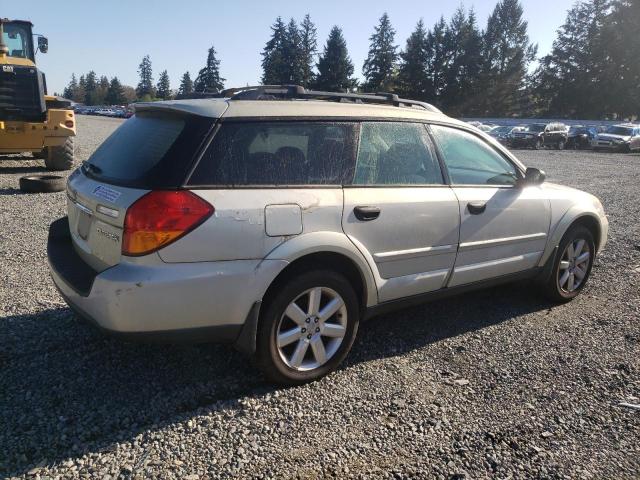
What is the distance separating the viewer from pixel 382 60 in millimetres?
89750

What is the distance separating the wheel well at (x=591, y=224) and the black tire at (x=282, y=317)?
2.65 m

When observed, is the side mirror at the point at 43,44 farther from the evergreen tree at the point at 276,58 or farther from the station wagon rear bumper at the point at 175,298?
Answer: the evergreen tree at the point at 276,58

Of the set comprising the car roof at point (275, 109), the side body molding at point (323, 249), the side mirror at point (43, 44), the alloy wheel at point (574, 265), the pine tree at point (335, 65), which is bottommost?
the alloy wheel at point (574, 265)

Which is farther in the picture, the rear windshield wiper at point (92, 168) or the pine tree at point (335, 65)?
the pine tree at point (335, 65)

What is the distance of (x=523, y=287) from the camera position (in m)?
5.28

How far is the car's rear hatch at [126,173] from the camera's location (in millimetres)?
2889

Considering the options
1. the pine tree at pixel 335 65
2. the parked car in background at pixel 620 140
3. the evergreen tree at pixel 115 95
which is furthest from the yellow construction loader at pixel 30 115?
the evergreen tree at pixel 115 95

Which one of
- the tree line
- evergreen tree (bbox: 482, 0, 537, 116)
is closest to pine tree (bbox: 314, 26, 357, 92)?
the tree line

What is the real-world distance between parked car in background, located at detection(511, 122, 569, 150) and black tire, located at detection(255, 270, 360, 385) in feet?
112

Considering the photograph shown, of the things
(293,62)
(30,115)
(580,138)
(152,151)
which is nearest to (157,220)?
(152,151)

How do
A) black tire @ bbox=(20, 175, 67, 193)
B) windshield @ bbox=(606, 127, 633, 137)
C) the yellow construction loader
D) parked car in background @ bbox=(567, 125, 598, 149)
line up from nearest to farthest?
black tire @ bbox=(20, 175, 67, 193), the yellow construction loader, windshield @ bbox=(606, 127, 633, 137), parked car in background @ bbox=(567, 125, 598, 149)

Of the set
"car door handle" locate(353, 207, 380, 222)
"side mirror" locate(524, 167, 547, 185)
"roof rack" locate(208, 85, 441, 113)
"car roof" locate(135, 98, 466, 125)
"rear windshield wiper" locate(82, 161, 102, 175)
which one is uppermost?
"roof rack" locate(208, 85, 441, 113)

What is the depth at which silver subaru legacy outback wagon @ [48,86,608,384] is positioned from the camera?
9.27 feet

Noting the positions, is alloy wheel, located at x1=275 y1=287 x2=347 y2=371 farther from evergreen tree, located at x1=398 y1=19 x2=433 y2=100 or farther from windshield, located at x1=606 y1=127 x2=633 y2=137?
evergreen tree, located at x1=398 y1=19 x2=433 y2=100
